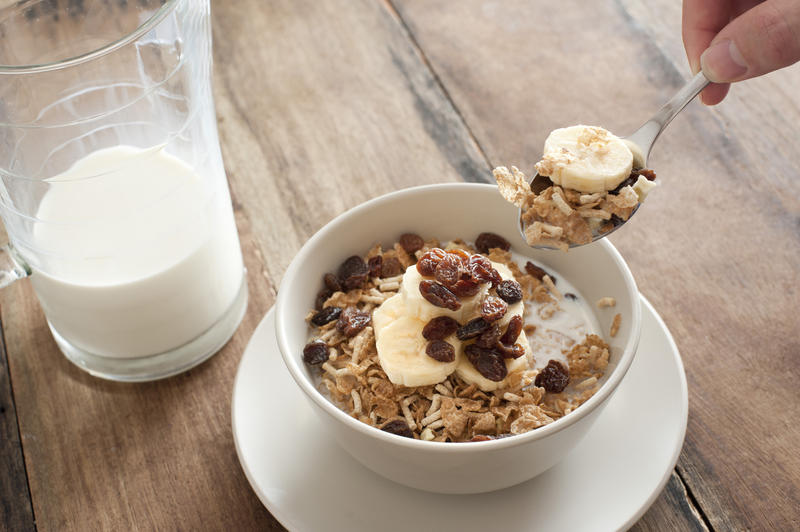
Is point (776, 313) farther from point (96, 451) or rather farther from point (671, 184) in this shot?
point (96, 451)

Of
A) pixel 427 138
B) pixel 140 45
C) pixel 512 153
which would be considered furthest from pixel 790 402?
pixel 140 45

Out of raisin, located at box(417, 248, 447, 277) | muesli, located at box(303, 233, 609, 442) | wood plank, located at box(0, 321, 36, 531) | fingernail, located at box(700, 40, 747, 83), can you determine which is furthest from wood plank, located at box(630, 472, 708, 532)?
wood plank, located at box(0, 321, 36, 531)

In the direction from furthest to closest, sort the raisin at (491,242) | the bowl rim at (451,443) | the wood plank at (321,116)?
the wood plank at (321,116) < the raisin at (491,242) < the bowl rim at (451,443)

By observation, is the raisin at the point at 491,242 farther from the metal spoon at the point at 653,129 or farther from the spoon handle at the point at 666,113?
the spoon handle at the point at 666,113

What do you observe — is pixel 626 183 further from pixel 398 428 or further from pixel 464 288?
pixel 398 428

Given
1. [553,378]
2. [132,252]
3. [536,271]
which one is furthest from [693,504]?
[132,252]

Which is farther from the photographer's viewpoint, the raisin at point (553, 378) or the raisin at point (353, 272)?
the raisin at point (353, 272)

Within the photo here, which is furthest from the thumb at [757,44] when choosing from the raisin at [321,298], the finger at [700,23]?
the raisin at [321,298]
